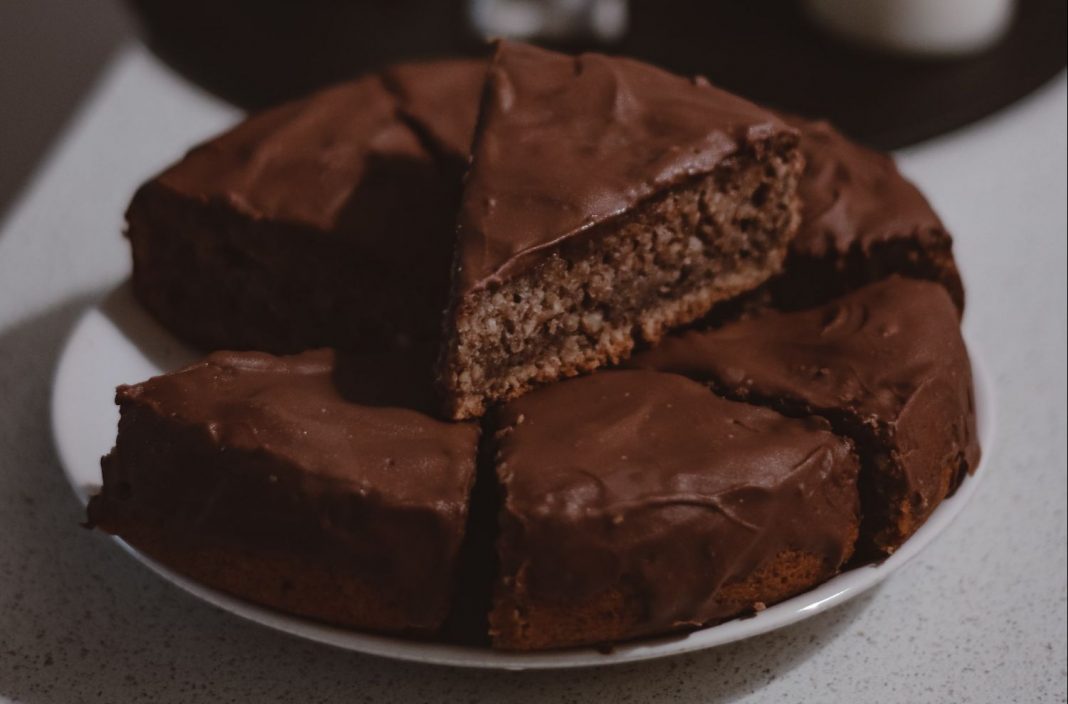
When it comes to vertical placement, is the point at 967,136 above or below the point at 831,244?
below

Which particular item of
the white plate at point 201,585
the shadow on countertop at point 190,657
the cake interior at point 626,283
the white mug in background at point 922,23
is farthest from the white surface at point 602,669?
the white mug in background at point 922,23

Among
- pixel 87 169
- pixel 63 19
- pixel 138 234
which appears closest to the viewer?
pixel 138 234

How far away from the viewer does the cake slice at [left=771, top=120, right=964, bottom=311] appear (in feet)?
6.38

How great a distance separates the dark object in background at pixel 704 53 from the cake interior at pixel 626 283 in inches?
49.2

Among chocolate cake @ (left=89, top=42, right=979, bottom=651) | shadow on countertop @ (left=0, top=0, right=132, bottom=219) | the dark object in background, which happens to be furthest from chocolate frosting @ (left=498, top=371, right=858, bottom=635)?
shadow on countertop @ (left=0, top=0, right=132, bottom=219)

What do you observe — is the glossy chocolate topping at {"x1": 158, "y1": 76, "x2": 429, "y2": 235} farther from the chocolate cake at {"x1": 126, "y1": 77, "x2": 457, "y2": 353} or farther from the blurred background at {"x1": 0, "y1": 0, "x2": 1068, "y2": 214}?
the blurred background at {"x1": 0, "y1": 0, "x2": 1068, "y2": 214}

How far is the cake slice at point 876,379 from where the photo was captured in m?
1.58

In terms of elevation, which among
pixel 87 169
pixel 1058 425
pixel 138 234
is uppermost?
pixel 138 234

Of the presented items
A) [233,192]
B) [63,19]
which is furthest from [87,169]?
[63,19]

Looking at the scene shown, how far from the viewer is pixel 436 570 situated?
143cm

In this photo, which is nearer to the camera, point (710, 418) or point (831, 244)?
Result: point (710, 418)

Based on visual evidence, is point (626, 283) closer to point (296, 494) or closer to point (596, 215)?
point (596, 215)

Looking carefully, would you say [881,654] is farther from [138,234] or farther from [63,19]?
[63,19]

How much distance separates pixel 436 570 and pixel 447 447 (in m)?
0.16
